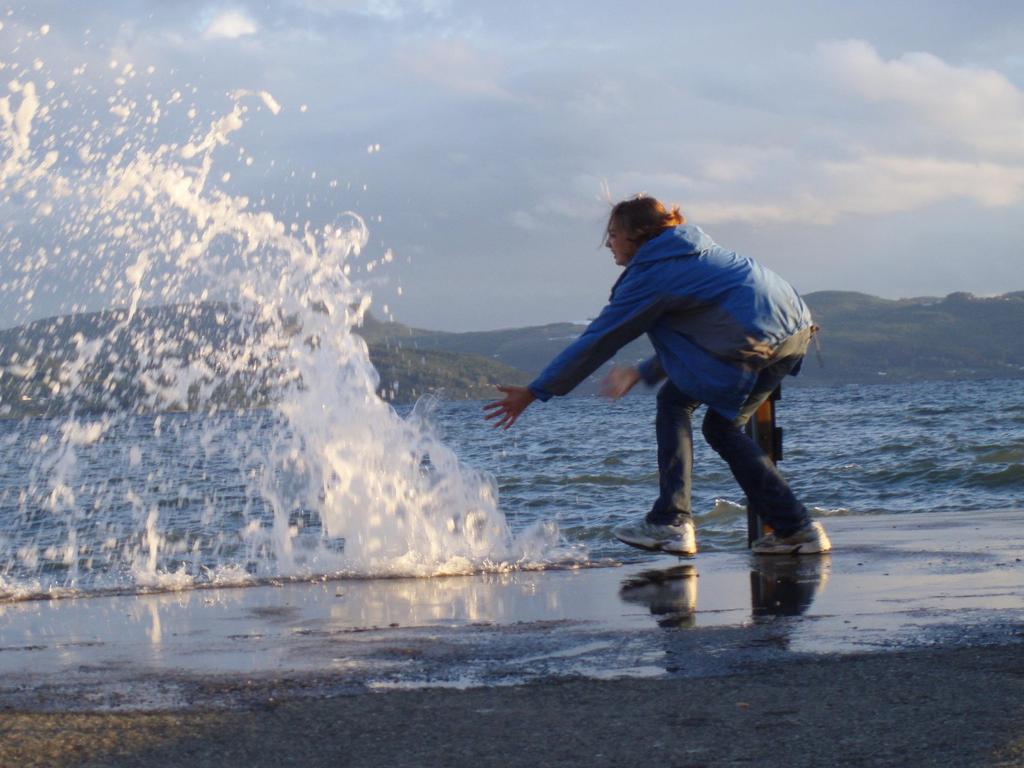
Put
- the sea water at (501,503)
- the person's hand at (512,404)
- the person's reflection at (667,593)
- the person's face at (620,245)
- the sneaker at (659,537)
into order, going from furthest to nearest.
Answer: the sea water at (501,503) → the sneaker at (659,537) → the person's face at (620,245) → the person's hand at (512,404) → the person's reflection at (667,593)

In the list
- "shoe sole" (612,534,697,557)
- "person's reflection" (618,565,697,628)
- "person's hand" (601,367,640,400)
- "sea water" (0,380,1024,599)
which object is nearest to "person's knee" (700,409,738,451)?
"person's hand" (601,367,640,400)

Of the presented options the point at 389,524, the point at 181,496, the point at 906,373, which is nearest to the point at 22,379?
the point at 181,496

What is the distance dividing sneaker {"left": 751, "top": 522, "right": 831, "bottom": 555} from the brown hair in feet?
5.29

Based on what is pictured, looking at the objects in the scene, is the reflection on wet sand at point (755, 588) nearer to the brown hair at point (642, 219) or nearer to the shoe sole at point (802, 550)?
the shoe sole at point (802, 550)

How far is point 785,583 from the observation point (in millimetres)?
5453

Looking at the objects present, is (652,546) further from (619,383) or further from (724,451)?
(619,383)

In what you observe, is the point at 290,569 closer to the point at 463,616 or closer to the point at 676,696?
the point at 463,616

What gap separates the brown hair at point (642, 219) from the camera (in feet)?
19.0

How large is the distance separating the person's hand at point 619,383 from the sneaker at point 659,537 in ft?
2.12

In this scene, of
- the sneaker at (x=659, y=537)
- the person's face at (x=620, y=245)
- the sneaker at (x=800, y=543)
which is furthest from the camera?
the sneaker at (x=800, y=543)

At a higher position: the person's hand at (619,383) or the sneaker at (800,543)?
the person's hand at (619,383)

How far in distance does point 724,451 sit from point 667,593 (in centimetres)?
88

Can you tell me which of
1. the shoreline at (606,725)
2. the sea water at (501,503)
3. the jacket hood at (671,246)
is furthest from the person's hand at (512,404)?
the shoreline at (606,725)

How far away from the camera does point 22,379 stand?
87.1 meters
